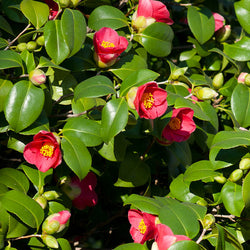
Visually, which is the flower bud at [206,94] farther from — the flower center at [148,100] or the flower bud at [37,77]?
the flower bud at [37,77]

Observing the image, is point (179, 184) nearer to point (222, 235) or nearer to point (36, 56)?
point (222, 235)

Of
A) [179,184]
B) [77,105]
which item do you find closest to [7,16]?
[77,105]

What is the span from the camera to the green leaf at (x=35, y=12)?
1.44m

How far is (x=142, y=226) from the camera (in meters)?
1.33

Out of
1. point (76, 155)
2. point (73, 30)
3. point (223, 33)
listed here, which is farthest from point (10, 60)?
point (223, 33)

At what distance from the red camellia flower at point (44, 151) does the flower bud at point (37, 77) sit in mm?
136

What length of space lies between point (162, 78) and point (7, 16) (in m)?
0.61

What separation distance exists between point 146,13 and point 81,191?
607 mm

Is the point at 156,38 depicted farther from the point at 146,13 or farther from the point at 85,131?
the point at 85,131

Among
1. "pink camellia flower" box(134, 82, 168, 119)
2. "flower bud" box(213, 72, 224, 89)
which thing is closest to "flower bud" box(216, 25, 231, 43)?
"flower bud" box(213, 72, 224, 89)

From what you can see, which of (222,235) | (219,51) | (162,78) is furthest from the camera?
(162,78)

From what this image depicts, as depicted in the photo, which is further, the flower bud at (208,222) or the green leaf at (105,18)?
the green leaf at (105,18)

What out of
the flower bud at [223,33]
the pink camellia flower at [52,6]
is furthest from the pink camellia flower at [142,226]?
the flower bud at [223,33]

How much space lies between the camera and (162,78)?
6.06ft
